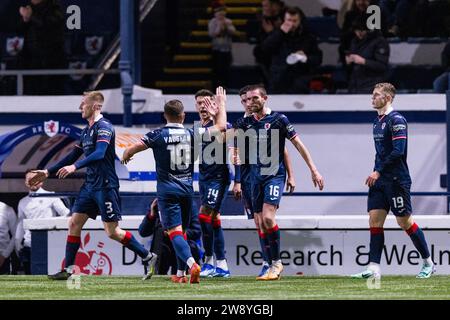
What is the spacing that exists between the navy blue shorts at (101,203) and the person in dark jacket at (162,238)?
880 millimetres

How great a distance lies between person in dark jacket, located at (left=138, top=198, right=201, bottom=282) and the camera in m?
17.9

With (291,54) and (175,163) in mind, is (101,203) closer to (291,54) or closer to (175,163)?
(175,163)

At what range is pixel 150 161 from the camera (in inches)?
830

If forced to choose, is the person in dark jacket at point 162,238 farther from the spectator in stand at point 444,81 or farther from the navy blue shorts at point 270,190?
the spectator in stand at point 444,81

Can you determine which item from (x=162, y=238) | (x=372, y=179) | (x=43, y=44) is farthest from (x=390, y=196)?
(x=43, y=44)

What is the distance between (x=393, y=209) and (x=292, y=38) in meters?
7.03

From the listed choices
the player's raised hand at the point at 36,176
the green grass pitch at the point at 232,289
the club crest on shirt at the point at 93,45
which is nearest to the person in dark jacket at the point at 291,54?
the club crest on shirt at the point at 93,45

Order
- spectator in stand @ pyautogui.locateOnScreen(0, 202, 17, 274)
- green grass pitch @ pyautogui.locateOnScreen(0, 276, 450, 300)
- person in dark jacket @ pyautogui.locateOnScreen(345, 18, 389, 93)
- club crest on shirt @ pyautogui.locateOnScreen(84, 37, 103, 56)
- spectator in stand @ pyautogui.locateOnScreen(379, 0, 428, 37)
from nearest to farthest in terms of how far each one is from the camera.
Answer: green grass pitch @ pyautogui.locateOnScreen(0, 276, 450, 300)
spectator in stand @ pyautogui.locateOnScreen(0, 202, 17, 274)
person in dark jacket @ pyautogui.locateOnScreen(345, 18, 389, 93)
spectator in stand @ pyautogui.locateOnScreen(379, 0, 428, 37)
club crest on shirt @ pyautogui.locateOnScreen(84, 37, 103, 56)

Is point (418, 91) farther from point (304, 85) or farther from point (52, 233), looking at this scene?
point (52, 233)

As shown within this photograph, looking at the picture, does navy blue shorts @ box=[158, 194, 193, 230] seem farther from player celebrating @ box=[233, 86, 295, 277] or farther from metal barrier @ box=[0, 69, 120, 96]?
metal barrier @ box=[0, 69, 120, 96]

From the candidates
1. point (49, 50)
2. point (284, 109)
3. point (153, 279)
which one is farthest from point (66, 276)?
point (49, 50)

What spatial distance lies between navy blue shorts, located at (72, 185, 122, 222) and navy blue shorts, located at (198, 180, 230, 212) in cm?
118

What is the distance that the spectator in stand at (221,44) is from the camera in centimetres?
2455

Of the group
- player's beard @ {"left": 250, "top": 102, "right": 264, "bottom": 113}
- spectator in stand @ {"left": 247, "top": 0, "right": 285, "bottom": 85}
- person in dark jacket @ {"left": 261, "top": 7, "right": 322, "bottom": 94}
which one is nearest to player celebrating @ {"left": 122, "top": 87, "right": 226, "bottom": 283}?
player's beard @ {"left": 250, "top": 102, "right": 264, "bottom": 113}
